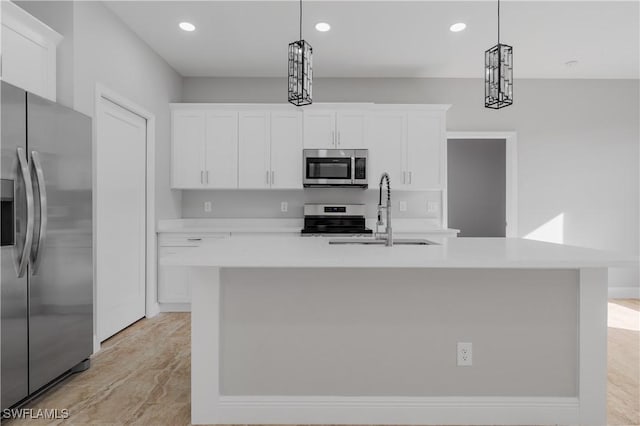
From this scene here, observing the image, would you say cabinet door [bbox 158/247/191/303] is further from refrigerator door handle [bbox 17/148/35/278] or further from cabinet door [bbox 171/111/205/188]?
refrigerator door handle [bbox 17/148/35/278]

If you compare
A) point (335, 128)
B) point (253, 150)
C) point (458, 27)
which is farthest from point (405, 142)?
point (253, 150)

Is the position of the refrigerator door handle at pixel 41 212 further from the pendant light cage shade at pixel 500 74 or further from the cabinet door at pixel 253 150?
the pendant light cage shade at pixel 500 74

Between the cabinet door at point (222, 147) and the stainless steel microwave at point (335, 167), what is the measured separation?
80 centimetres

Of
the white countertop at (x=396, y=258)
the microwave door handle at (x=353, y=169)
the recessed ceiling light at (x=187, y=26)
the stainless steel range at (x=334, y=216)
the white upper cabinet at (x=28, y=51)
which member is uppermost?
the recessed ceiling light at (x=187, y=26)

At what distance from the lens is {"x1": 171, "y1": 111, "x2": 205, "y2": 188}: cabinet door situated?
4.23 metres

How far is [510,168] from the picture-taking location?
15.4ft

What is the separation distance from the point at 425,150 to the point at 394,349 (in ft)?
9.43

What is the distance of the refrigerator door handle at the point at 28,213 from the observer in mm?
1918

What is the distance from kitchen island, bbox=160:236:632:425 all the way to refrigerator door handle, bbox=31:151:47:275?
919 millimetres

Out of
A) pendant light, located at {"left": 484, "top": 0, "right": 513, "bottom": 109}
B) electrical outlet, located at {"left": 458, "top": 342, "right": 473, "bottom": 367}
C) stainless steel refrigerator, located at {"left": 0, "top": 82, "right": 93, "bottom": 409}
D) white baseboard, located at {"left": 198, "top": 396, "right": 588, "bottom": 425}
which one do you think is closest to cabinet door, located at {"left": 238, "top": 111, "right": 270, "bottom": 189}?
stainless steel refrigerator, located at {"left": 0, "top": 82, "right": 93, "bottom": 409}

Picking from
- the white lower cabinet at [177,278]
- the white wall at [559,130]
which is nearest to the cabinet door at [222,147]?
the white wall at [559,130]

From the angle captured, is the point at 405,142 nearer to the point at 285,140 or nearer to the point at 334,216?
the point at 334,216

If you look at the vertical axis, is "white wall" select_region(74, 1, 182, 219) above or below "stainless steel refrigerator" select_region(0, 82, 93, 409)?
above

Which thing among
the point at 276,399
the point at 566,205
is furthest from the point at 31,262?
the point at 566,205
